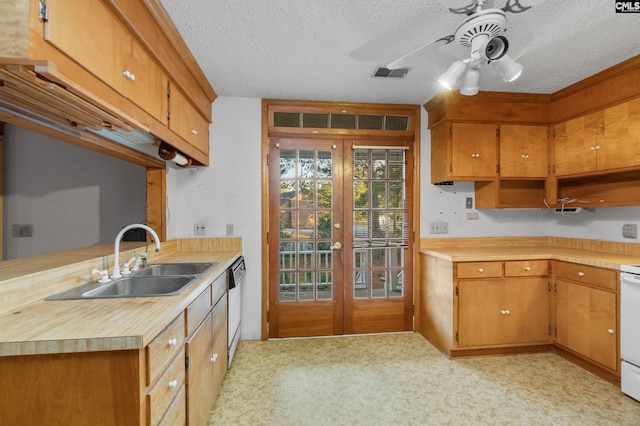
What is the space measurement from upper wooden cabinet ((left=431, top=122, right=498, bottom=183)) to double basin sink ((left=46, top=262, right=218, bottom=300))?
239cm

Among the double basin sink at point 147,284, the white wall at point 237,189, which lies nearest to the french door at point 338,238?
the white wall at point 237,189

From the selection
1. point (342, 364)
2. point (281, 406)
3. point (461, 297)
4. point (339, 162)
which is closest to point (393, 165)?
point (339, 162)

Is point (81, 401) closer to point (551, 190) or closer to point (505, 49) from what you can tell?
point (505, 49)

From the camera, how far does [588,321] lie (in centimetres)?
239

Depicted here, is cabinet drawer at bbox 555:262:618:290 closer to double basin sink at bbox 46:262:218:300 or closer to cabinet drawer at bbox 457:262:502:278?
cabinet drawer at bbox 457:262:502:278

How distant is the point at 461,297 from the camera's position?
2635mm

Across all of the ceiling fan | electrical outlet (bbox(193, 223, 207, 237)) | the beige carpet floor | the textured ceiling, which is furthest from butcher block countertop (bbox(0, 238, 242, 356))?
the ceiling fan

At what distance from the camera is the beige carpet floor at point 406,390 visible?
6.22ft

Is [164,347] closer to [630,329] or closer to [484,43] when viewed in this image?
[484,43]

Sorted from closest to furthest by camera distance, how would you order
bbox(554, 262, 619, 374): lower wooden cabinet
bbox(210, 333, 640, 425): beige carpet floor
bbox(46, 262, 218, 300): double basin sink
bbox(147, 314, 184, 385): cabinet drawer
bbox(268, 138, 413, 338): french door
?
bbox(147, 314, 184, 385): cabinet drawer
bbox(46, 262, 218, 300): double basin sink
bbox(210, 333, 640, 425): beige carpet floor
bbox(554, 262, 619, 374): lower wooden cabinet
bbox(268, 138, 413, 338): french door

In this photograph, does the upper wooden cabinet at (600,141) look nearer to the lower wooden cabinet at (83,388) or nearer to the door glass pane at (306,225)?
the door glass pane at (306,225)

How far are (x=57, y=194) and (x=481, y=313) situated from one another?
405 centimetres

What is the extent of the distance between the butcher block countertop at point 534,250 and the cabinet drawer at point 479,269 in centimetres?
5

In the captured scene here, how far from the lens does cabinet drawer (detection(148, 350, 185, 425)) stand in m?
1.07
